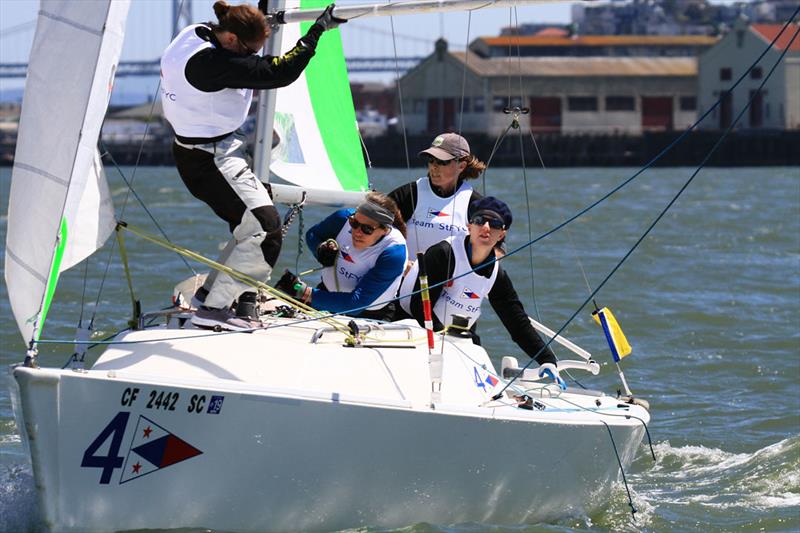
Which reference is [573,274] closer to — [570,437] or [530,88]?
[570,437]

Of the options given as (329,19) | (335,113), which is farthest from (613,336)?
(335,113)

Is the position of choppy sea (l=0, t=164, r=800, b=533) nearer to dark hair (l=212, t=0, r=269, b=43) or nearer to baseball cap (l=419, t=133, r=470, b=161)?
baseball cap (l=419, t=133, r=470, b=161)

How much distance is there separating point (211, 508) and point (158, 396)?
1.56ft

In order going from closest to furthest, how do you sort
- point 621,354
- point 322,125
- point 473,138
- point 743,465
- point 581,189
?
point 621,354 → point 743,465 → point 322,125 → point 581,189 → point 473,138

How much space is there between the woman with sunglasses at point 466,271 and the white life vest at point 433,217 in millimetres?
85

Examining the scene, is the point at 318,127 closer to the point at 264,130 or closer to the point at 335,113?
the point at 335,113

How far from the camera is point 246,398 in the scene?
17.4 feet

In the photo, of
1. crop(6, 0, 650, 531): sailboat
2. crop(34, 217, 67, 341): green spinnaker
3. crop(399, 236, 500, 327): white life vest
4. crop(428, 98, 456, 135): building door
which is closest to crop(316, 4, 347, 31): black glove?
crop(399, 236, 500, 327): white life vest

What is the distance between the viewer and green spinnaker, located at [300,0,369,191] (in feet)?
28.9

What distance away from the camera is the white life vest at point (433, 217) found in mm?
6820

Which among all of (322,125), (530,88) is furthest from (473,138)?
(322,125)

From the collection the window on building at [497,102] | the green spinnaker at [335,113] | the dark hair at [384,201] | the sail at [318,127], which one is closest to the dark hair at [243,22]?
the dark hair at [384,201]

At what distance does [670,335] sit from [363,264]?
20.6 ft

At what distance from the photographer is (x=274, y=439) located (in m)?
5.37
